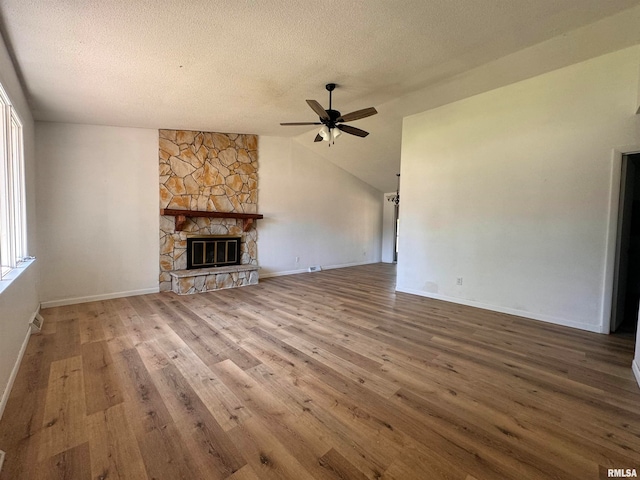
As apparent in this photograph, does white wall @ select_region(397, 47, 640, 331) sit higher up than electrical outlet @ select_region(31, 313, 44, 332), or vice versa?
white wall @ select_region(397, 47, 640, 331)

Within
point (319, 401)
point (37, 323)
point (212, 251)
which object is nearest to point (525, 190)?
point (319, 401)

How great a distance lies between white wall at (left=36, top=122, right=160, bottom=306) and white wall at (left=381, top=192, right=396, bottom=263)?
670 cm

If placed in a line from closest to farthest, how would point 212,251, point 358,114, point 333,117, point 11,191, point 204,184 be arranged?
point 11,191, point 358,114, point 333,117, point 204,184, point 212,251

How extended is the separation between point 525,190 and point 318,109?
2889mm

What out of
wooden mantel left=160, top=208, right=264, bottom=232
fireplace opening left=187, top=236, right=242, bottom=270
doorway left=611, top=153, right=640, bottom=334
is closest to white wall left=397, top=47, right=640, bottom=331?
doorway left=611, top=153, right=640, bottom=334

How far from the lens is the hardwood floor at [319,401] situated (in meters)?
1.38

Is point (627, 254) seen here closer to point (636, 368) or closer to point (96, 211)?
point (636, 368)

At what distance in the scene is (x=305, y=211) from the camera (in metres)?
6.80

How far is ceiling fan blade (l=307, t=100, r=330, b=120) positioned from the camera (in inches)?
119

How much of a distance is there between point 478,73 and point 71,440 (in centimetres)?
486

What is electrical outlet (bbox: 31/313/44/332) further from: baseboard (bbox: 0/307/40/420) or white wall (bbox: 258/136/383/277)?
white wall (bbox: 258/136/383/277)

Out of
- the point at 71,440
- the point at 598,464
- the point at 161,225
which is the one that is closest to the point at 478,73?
the point at 598,464

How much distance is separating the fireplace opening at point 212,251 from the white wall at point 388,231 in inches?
204

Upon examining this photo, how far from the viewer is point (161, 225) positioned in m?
4.80
